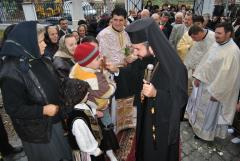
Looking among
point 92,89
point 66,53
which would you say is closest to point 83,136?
point 92,89

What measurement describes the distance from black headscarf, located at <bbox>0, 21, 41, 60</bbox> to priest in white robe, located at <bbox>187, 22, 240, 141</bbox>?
2903mm

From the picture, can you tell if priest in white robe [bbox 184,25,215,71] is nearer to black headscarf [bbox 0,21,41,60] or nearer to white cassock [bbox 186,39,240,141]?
white cassock [bbox 186,39,240,141]

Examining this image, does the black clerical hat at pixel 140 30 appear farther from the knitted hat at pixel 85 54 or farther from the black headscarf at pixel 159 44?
the knitted hat at pixel 85 54

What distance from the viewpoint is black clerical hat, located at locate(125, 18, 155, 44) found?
2268 mm

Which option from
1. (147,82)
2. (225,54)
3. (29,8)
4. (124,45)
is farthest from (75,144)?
(29,8)

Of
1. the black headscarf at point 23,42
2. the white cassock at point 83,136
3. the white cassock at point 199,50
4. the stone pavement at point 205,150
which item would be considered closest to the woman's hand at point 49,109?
the white cassock at point 83,136

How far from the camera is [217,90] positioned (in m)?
3.81

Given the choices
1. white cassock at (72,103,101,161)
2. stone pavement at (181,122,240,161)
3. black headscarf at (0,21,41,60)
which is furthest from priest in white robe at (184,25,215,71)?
black headscarf at (0,21,41,60)

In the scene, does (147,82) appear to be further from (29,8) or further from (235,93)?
(29,8)

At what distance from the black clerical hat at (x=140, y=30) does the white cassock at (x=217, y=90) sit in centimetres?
199

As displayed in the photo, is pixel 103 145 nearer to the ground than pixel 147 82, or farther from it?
nearer to the ground

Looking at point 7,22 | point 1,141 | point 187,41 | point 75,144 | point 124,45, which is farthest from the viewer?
point 7,22

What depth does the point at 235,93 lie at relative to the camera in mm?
3904

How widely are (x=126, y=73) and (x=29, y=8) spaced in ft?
46.7
